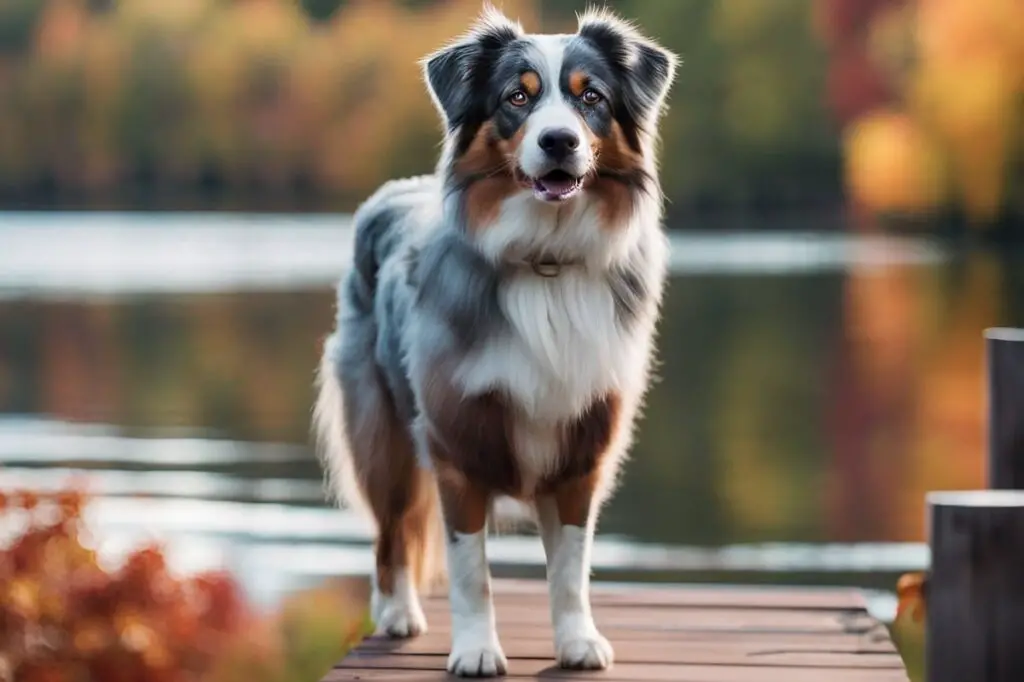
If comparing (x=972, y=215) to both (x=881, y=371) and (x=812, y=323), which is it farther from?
(x=881, y=371)

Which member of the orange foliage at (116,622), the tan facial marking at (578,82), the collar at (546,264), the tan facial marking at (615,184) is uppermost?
the tan facial marking at (578,82)

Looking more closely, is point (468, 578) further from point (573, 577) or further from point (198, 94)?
point (198, 94)

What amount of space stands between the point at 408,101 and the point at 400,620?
38.7 metres

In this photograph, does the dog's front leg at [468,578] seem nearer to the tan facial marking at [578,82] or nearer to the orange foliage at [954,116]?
the tan facial marking at [578,82]

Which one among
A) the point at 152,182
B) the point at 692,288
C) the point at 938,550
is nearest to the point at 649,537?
the point at 938,550

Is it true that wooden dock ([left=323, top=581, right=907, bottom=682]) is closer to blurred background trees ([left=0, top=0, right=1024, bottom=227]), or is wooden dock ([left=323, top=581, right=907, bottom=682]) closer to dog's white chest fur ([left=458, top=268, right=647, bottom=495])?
dog's white chest fur ([left=458, top=268, right=647, bottom=495])

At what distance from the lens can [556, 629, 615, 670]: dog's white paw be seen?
3730 mm

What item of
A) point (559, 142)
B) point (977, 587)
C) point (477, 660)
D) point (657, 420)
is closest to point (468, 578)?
point (477, 660)

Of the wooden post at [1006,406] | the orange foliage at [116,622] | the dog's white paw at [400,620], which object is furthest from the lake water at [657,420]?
the wooden post at [1006,406]

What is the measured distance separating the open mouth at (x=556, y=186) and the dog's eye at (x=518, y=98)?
0.58ft

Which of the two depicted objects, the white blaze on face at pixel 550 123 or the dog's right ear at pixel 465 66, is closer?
the white blaze on face at pixel 550 123

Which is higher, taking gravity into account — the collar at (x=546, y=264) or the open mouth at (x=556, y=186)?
the open mouth at (x=556, y=186)

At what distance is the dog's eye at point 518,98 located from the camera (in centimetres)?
347

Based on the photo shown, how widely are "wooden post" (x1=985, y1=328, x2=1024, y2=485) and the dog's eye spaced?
1.29 metres
